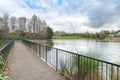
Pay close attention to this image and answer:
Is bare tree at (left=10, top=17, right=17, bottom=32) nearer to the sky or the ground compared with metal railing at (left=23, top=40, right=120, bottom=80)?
nearer to the sky

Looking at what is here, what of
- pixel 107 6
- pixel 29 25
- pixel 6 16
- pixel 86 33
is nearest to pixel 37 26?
pixel 29 25

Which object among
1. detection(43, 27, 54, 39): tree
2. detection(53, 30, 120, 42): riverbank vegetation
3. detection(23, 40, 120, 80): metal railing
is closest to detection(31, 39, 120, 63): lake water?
detection(23, 40, 120, 80): metal railing

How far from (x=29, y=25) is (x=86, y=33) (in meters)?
29.0

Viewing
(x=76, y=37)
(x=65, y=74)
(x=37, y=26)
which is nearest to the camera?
(x=65, y=74)

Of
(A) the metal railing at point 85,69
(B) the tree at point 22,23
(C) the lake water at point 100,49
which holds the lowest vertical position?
(C) the lake water at point 100,49

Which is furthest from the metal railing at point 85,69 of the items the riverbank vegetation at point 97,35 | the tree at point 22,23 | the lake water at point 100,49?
the tree at point 22,23

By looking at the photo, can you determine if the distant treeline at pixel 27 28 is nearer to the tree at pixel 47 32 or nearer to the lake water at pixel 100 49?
the tree at pixel 47 32

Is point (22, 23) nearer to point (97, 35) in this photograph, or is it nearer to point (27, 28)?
point (27, 28)

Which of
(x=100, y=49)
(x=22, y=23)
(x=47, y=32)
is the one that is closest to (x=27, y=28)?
(x=22, y=23)

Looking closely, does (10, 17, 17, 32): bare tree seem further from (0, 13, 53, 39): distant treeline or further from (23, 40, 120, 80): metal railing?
(23, 40, 120, 80): metal railing

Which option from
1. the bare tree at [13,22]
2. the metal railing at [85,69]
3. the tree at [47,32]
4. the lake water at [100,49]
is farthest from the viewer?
the tree at [47,32]

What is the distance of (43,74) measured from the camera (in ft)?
23.8

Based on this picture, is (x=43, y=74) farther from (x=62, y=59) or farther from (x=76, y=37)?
(x=76, y=37)

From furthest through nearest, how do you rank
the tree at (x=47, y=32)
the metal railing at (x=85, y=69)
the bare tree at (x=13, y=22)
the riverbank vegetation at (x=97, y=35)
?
the tree at (x=47, y=32)
the riverbank vegetation at (x=97, y=35)
the bare tree at (x=13, y=22)
the metal railing at (x=85, y=69)
